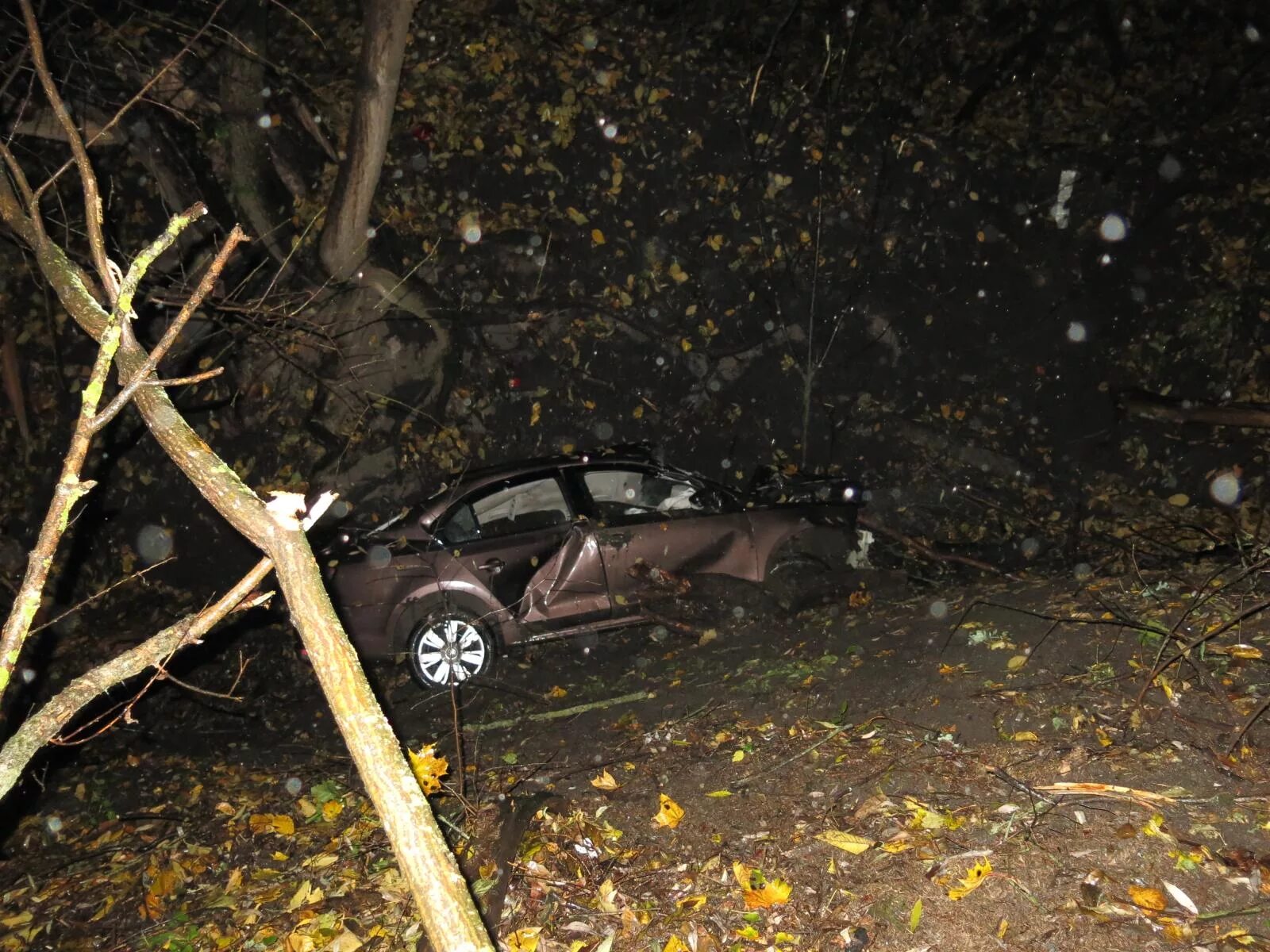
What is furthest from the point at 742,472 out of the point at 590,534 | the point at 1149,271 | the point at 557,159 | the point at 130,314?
the point at 130,314

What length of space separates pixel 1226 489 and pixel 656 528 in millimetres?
6132

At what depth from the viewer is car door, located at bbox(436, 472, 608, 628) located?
22.4 ft

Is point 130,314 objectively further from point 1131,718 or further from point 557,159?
point 557,159

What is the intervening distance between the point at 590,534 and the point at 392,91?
4.24 meters

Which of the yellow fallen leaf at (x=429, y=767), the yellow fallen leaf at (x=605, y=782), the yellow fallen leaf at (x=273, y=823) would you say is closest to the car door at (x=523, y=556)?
the yellow fallen leaf at (x=273, y=823)

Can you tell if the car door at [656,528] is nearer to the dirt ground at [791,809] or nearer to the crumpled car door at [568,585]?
the crumpled car door at [568,585]

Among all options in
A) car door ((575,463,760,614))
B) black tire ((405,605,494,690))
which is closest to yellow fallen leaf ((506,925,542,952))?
black tire ((405,605,494,690))

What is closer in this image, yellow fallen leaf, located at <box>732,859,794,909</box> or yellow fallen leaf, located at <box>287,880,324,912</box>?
yellow fallen leaf, located at <box>732,859,794,909</box>

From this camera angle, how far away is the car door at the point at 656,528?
6.99m

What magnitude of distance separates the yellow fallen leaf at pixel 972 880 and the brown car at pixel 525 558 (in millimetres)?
4119

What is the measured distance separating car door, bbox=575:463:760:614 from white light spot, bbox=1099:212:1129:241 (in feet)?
21.0

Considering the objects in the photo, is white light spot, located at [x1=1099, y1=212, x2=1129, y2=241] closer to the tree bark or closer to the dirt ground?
the dirt ground

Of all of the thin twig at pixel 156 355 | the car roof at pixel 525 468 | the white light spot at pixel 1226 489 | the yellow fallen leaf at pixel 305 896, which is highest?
the thin twig at pixel 156 355

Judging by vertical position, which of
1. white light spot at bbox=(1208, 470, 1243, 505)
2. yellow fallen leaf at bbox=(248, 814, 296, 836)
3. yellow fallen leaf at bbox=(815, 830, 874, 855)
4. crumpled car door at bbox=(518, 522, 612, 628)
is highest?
crumpled car door at bbox=(518, 522, 612, 628)
